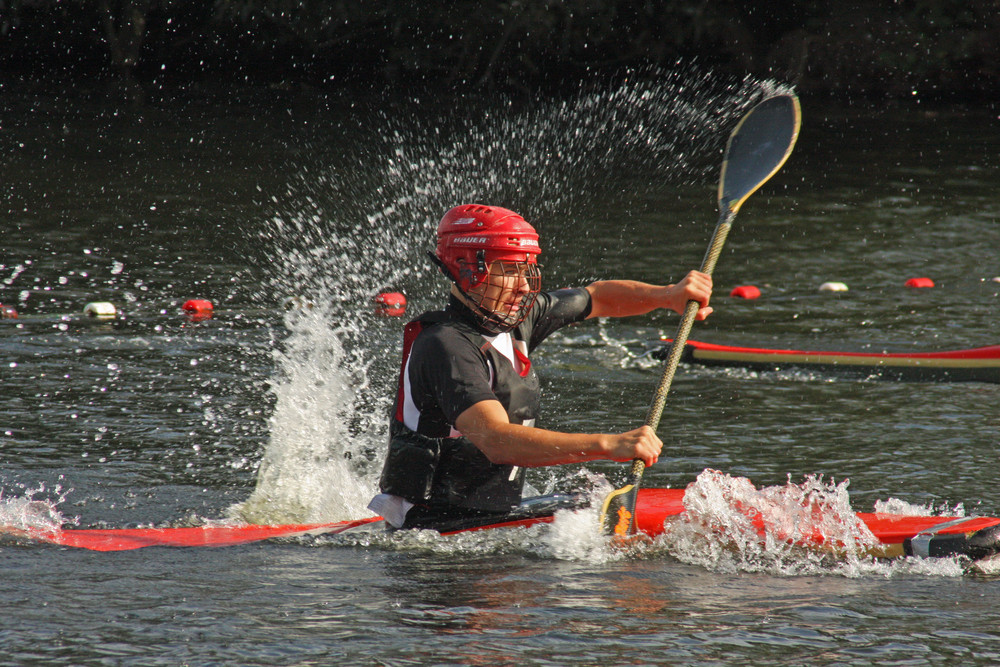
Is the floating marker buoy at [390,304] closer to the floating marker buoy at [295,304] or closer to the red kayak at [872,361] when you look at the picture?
the floating marker buoy at [295,304]

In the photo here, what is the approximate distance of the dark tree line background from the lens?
73.2 ft

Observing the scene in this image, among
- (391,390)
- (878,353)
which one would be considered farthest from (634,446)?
(878,353)

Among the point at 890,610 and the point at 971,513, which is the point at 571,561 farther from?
the point at 971,513

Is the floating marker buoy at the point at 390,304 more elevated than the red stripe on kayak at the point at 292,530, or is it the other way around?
the floating marker buoy at the point at 390,304

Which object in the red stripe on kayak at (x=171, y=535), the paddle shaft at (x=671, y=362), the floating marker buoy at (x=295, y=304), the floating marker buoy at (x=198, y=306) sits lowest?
the red stripe on kayak at (x=171, y=535)

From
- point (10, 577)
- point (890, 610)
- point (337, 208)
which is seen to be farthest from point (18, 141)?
point (890, 610)

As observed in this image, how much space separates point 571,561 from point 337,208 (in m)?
9.42

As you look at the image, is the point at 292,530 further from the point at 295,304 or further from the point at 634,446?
the point at 295,304

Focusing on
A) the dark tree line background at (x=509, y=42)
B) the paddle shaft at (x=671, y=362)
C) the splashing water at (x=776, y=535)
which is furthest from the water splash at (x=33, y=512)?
the dark tree line background at (x=509, y=42)

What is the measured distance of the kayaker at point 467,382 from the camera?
3.81 metres

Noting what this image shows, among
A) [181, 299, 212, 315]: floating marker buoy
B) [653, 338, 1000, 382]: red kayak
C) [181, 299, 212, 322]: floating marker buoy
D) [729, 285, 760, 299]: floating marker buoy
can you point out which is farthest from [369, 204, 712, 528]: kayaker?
[729, 285, 760, 299]: floating marker buoy

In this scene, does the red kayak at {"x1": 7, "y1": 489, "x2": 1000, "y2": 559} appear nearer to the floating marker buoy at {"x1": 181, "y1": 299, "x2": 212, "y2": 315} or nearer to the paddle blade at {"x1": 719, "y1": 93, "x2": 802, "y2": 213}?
the paddle blade at {"x1": 719, "y1": 93, "x2": 802, "y2": 213}

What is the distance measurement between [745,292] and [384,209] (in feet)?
16.2

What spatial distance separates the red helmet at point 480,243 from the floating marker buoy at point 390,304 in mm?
4699
